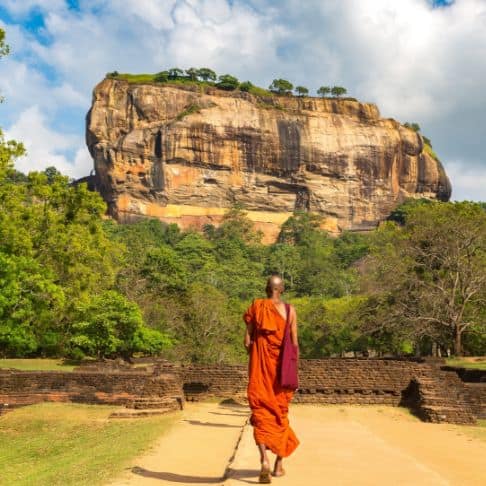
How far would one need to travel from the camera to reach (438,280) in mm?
24516

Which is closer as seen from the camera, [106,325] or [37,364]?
[37,364]

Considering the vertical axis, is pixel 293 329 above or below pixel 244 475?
above

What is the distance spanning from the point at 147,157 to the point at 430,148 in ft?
141

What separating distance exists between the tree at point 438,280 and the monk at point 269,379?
18.8 metres

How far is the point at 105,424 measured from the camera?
10.8m

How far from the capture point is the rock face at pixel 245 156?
73500 millimetres

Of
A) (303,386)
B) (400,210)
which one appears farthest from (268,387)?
(400,210)

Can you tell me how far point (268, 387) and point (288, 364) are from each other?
25cm

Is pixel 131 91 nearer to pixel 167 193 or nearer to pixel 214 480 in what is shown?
pixel 167 193

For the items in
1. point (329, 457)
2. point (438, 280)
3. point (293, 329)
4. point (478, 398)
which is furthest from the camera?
point (438, 280)

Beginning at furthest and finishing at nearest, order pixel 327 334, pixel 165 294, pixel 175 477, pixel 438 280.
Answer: pixel 327 334 → pixel 165 294 → pixel 438 280 → pixel 175 477

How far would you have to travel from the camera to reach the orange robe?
4.98 m

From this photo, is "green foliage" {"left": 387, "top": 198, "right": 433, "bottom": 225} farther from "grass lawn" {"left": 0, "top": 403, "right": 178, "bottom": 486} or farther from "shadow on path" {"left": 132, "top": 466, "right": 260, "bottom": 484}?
"shadow on path" {"left": 132, "top": 466, "right": 260, "bottom": 484}

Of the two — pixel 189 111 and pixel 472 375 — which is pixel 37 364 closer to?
pixel 472 375
